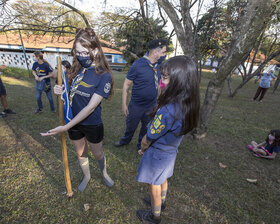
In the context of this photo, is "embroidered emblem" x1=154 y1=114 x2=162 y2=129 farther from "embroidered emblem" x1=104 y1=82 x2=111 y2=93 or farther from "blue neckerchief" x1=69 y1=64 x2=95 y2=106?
"blue neckerchief" x1=69 y1=64 x2=95 y2=106

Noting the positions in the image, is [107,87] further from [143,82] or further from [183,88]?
[143,82]

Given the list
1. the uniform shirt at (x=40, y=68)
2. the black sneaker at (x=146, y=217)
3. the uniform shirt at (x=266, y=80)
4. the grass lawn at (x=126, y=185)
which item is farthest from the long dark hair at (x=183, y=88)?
the uniform shirt at (x=266, y=80)

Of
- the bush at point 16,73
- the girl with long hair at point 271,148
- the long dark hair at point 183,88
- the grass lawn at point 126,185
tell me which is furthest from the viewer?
the bush at point 16,73

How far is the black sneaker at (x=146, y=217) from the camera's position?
194cm

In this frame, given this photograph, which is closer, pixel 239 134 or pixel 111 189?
pixel 111 189

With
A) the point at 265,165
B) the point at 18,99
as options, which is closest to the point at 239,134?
the point at 265,165

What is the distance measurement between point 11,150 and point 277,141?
565cm

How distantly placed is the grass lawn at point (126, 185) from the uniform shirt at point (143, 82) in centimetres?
124

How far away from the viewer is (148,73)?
2807 mm

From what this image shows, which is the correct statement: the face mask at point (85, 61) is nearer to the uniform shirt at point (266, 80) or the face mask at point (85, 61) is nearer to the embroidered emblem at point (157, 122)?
the embroidered emblem at point (157, 122)

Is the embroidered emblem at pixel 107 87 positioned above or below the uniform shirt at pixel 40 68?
above

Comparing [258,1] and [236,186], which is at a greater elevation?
[258,1]

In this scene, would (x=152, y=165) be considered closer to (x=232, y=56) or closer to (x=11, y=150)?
(x=232, y=56)

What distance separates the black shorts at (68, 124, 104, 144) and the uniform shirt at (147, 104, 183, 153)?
818mm
